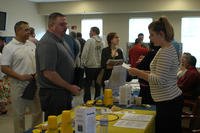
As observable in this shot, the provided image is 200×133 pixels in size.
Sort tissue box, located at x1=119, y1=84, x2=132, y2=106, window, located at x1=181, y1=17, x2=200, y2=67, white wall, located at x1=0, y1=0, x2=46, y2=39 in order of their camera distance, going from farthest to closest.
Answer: window, located at x1=181, y1=17, x2=200, y2=67 < white wall, located at x1=0, y1=0, x2=46, y2=39 < tissue box, located at x1=119, y1=84, x2=132, y2=106

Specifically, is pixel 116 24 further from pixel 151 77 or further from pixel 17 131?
pixel 151 77

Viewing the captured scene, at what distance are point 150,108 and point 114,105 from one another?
32 cm

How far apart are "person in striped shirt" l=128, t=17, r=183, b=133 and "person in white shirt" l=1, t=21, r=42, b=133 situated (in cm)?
145

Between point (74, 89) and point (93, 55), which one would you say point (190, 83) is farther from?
point (74, 89)

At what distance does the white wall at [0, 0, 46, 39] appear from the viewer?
7840 mm

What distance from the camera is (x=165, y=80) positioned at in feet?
6.52

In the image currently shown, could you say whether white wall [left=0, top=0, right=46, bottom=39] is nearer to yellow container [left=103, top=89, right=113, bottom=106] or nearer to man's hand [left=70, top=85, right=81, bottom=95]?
man's hand [left=70, top=85, right=81, bottom=95]

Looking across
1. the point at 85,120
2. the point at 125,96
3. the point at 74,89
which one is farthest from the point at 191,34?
the point at 85,120

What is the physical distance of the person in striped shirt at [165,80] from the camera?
1.99 metres

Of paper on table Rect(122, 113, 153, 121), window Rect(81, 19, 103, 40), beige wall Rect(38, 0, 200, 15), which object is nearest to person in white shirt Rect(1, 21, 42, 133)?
paper on table Rect(122, 113, 153, 121)

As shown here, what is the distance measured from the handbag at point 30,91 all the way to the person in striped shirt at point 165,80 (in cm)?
138

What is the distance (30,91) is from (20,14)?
19.3 feet

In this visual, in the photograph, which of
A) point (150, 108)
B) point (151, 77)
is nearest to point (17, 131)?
point (150, 108)

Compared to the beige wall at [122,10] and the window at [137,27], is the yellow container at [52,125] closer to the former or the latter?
the beige wall at [122,10]
